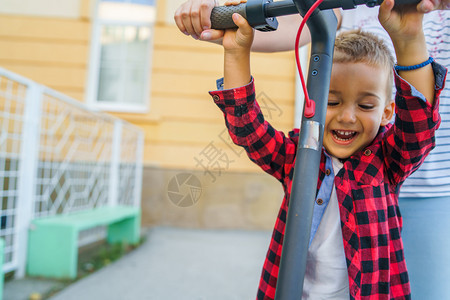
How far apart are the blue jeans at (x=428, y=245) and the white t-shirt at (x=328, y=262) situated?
0.72 ft

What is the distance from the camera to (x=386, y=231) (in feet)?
2.77

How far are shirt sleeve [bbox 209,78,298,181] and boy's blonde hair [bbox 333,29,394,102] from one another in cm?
21

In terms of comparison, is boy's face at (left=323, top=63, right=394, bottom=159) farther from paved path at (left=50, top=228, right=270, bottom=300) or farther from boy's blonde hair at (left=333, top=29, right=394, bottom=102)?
paved path at (left=50, top=228, right=270, bottom=300)

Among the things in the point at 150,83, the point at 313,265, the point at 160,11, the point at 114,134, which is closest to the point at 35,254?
the point at 114,134

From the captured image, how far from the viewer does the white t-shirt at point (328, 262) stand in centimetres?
89

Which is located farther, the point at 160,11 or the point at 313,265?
the point at 160,11

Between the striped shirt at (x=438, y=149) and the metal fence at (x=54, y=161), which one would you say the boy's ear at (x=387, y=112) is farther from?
the metal fence at (x=54, y=161)

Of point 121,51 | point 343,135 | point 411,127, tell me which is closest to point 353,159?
point 343,135

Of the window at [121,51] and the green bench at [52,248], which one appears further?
the window at [121,51]

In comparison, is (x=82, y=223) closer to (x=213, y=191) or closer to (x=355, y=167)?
(x=213, y=191)

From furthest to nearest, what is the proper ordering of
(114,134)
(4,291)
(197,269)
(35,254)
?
1. (114,134)
2. (197,269)
3. (35,254)
4. (4,291)

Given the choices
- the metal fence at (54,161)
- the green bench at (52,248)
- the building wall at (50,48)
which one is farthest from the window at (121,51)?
the green bench at (52,248)

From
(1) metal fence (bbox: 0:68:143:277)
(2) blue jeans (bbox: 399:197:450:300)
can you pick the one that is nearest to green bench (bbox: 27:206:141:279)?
(1) metal fence (bbox: 0:68:143:277)

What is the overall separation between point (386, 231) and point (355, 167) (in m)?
0.15
